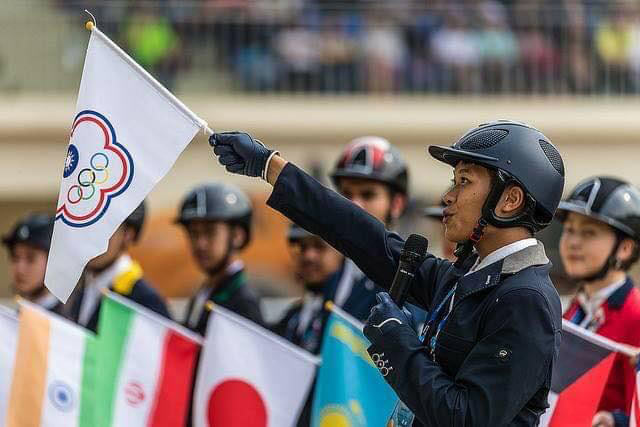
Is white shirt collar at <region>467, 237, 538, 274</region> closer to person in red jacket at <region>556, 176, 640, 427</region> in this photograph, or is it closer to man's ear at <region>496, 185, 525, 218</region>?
man's ear at <region>496, 185, 525, 218</region>

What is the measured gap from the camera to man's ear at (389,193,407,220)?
23.0ft

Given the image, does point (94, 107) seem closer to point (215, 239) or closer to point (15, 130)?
point (215, 239)

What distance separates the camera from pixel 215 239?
777 cm

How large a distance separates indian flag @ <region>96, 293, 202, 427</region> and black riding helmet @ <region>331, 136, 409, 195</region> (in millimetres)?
1145

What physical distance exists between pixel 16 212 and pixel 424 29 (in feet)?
17.0

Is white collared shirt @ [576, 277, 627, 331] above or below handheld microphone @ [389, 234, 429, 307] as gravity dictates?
below

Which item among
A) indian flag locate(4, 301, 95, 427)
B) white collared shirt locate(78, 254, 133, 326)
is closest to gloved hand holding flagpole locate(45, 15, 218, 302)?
indian flag locate(4, 301, 95, 427)

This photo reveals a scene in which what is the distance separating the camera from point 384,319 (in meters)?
4.07

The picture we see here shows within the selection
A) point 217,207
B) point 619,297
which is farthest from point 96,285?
point 619,297

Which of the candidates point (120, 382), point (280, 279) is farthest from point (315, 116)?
point (120, 382)

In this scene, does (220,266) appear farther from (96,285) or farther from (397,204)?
(397,204)

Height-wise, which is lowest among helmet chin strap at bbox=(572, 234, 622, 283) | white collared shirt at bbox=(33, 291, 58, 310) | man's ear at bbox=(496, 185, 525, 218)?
white collared shirt at bbox=(33, 291, 58, 310)

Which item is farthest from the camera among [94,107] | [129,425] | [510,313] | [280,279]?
[280,279]

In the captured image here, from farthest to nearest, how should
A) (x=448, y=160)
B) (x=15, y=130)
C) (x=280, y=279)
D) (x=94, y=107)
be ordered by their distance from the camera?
1. (x=15, y=130)
2. (x=280, y=279)
3. (x=94, y=107)
4. (x=448, y=160)
